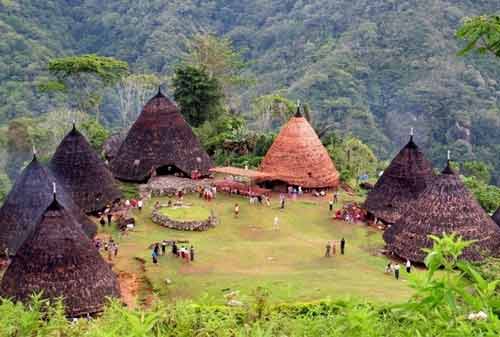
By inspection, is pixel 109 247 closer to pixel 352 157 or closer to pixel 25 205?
pixel 25 205

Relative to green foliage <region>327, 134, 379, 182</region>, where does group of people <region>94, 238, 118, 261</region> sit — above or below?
below

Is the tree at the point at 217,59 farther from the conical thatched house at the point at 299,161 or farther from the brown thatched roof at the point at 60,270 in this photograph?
the brown thatched roof at the point at 60,270

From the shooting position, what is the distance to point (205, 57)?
42906mm

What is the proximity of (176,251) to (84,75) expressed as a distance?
22.7 metres

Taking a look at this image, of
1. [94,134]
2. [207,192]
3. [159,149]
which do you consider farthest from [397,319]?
[94,134]

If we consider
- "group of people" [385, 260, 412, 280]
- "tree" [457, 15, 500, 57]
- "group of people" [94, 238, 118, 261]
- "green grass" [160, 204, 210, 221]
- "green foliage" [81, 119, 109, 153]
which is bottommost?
"group of people" [94, 238, 118, 261]

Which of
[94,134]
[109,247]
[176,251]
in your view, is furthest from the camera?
[94,134]

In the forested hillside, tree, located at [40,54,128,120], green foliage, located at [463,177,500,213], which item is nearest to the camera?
green foliage, located at [463,177,500,213]

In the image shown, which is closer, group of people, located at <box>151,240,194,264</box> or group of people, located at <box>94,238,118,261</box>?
group of people, located at <box>151,240,194,264</box>

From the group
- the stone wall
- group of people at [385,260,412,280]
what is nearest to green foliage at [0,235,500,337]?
group of people at [385,260,412,280]

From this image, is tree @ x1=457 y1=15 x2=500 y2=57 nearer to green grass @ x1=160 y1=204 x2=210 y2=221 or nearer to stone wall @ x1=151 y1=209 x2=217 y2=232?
stone wall @ x1=151 y1=209 x2=217 y2=232

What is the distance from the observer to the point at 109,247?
20984 millimetres

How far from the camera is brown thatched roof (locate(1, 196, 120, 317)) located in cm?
1605

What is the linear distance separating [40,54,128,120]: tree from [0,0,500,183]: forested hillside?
19.7 ft
